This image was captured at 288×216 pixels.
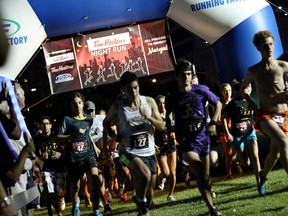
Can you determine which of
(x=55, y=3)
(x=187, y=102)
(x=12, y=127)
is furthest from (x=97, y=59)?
(x=12, y=127)

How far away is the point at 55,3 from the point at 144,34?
2.47 metres

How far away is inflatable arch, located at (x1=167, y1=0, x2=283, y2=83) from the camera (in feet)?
33.4

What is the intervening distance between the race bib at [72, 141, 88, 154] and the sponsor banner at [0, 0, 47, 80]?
2.79 m

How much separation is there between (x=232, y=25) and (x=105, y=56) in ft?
9.82

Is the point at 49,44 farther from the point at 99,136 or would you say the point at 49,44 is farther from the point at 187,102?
the point at 187,102

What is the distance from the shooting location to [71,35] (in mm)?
11586

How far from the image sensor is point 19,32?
32.8 ft

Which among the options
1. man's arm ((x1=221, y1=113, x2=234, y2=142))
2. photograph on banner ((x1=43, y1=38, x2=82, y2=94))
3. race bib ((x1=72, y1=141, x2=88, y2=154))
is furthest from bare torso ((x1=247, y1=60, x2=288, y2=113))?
photograph on banner ((x1=43, y1=38, x2=82, y2=94))

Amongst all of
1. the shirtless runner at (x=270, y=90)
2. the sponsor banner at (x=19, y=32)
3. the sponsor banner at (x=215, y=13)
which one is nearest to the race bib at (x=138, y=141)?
the shirtless runner at (x=270, y=90)

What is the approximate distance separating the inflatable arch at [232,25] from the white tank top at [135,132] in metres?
4.57

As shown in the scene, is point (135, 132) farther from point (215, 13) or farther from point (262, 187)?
point (215, 13)

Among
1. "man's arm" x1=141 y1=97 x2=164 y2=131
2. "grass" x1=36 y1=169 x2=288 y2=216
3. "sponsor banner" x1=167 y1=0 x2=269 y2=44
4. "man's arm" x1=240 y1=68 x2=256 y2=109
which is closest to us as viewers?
"man's arm" x1=141 y1=97 x2=164 y2=131

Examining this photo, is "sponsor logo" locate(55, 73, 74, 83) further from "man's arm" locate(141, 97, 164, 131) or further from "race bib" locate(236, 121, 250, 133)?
"man's arm" locate(141, 97, 164, 131)

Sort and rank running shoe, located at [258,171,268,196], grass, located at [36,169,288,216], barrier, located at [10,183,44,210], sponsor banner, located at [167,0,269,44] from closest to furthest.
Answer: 1. barrier, located at [10,183,44,210]
2. grass, located at [36,169,288,216]
3. running shoe, located at [258,171,268,196]
4. sponsor banner, located at [167,0,269,44]
